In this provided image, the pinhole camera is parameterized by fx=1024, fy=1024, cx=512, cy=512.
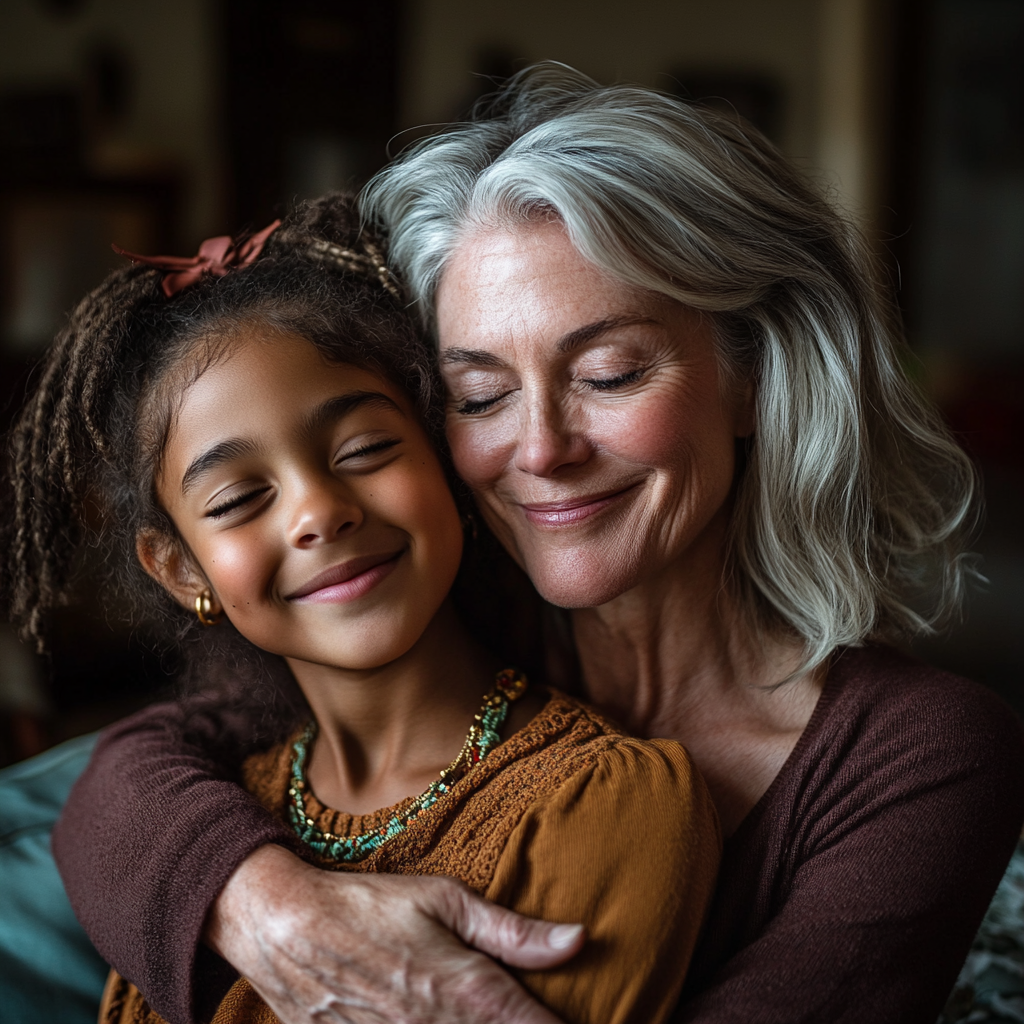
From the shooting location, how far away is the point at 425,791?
1.19 m

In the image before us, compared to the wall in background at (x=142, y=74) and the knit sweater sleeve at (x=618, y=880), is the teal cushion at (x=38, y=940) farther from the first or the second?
the wall in background at (x=142, y=74)

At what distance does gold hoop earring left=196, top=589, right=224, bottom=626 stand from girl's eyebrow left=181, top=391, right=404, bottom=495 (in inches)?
5.9

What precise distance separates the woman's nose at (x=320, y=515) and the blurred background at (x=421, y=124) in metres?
1.53

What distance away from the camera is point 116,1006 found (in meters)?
1.31

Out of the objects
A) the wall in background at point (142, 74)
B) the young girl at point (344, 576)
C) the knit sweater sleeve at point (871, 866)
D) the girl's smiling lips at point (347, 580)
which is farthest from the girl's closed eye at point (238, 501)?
the wall in background at point (142, 74)

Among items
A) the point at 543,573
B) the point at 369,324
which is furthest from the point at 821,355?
the point at 369,324

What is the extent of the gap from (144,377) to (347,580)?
37cm

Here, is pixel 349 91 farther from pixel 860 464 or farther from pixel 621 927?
pixel 621 927

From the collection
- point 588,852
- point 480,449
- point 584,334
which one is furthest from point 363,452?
point 588,852

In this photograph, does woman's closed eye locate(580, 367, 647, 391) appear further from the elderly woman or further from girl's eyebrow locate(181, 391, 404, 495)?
girl's eyebrow locate(181, 391, 404, 495)

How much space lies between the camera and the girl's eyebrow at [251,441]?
3.68ft

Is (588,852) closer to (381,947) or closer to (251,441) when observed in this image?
(381,947)

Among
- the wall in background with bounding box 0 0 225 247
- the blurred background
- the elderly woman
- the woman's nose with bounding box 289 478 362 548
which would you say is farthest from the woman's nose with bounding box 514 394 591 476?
the wall in background with bounding box 0 0 225 247

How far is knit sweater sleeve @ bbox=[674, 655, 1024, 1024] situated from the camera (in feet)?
3.35
